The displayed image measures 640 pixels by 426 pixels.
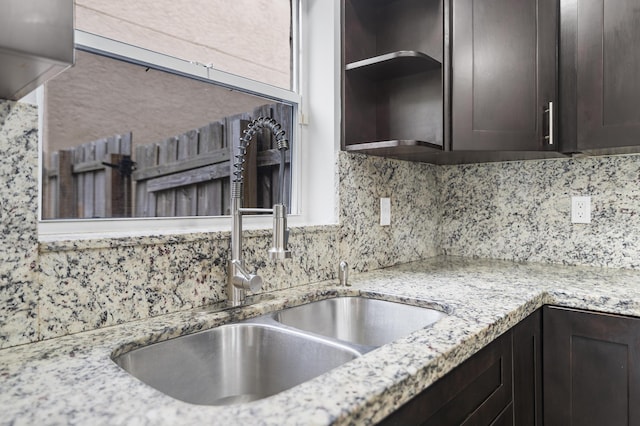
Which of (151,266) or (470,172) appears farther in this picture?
(470,172)

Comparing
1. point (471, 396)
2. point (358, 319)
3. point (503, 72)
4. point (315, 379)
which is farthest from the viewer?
point (503, 72)

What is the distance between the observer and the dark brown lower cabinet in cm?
76

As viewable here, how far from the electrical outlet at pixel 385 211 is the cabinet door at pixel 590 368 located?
684 mm

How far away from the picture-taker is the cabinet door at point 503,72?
151 centimetres

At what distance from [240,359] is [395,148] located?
2.88 ft

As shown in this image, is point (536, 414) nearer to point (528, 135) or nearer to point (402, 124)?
point (528, 135)

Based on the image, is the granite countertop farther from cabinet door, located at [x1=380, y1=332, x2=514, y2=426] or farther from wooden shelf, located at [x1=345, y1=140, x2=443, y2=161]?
wooden shelf, located at [x1=345, y1=140, x2=443, y2=161]

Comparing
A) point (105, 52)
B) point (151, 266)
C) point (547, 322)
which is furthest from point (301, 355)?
point (105, 52)

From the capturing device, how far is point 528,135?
1.55m

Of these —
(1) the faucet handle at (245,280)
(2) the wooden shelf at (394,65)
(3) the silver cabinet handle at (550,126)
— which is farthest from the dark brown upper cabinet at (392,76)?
(1) the faucet handle at (245,280)

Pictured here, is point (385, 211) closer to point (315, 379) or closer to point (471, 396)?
point (471, 396)

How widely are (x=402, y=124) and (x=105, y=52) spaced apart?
3.64 ft

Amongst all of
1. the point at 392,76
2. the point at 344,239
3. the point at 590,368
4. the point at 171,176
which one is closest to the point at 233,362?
the point at 171,176

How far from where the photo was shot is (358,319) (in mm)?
1332
